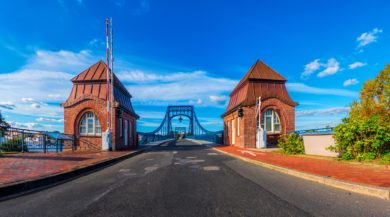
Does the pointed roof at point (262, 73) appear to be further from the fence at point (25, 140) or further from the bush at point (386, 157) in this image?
the fence at point (25, 140)

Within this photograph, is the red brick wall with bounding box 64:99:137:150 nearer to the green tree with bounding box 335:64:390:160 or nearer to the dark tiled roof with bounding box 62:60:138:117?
the dark tiled roof with bounding box 62:60:138:117

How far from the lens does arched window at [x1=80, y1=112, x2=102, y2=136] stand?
1961 centimetres

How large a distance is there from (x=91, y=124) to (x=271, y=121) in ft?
53.0

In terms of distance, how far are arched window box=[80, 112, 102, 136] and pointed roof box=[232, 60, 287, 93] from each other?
47.9 ft

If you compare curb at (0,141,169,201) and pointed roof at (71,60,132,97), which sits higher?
pointed roof at (71,60,132,97)

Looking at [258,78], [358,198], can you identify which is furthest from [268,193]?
[258,78]

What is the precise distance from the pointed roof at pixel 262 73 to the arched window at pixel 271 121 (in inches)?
146

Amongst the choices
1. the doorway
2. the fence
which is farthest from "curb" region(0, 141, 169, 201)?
the doorway

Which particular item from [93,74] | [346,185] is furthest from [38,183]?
[93,74]

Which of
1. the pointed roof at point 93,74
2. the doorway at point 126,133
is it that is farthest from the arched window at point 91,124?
the pointed roof at point 93,74

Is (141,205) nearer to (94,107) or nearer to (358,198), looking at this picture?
(358,198)

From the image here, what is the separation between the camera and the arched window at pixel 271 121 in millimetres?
22078

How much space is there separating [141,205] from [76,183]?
3290 millimetres

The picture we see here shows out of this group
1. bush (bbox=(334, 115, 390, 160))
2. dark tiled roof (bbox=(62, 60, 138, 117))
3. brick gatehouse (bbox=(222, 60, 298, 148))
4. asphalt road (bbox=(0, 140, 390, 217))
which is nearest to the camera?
asphalt road (bbox=(0, 140, 390, 217))
